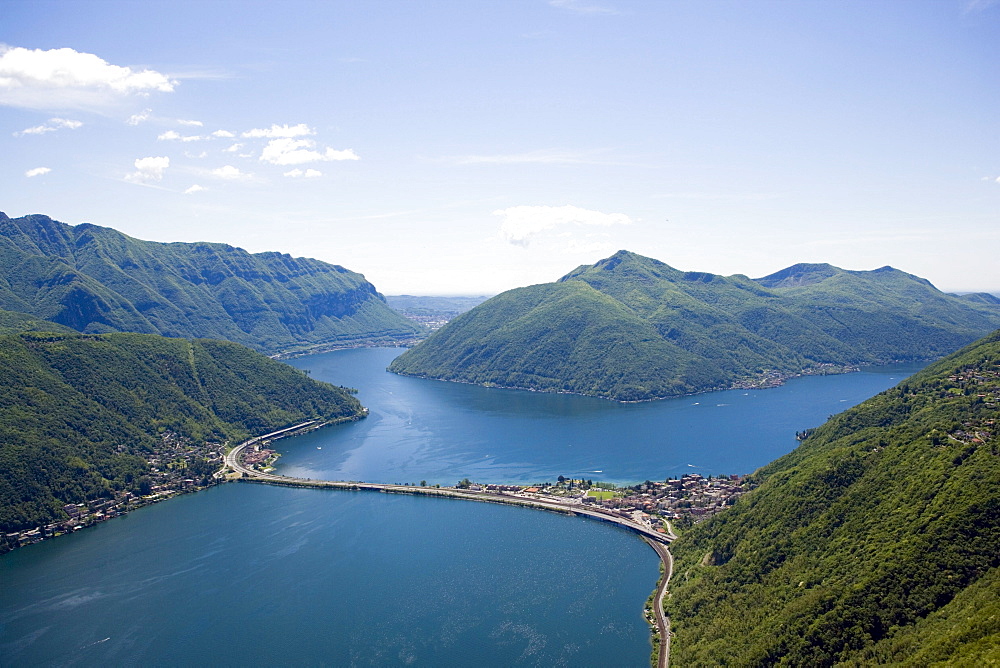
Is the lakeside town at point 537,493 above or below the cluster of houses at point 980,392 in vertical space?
below

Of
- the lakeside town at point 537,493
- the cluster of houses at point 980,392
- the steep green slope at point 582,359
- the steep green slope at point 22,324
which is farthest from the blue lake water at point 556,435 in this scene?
the steep green slope at point 22,324

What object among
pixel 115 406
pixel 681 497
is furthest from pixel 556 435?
pixel 115 406

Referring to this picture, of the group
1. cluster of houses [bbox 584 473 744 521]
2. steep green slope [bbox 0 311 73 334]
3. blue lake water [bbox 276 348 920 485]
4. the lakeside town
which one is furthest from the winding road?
steep green slope [bbox 0 311 73 334]

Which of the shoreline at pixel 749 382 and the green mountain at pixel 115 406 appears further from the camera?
the shoreline at pixel 749 382

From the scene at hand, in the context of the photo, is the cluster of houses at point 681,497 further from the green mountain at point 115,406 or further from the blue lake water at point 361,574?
the green mountain at point 115,406

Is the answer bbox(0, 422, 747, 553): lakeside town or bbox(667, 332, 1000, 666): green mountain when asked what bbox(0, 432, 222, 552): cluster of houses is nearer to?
bbox(0, 422, 747, 553): lakeside town

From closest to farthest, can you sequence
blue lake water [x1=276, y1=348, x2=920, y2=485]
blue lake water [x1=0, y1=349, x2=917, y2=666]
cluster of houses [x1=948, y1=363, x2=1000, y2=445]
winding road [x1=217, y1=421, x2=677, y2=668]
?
blue lake water [x1=0, y1=349, x2=917, y2=666], cluster of houses [x1=948, y1=363, x2=1000, y2=445], winding road [x1=217, y1=421, x2=677, y2=668], blue lake water [x1=276, y1=348, x2=920, y2=485]

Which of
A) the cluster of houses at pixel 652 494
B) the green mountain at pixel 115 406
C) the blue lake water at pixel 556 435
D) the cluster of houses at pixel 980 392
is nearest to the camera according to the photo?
the cluster of houses at pixel 980 392
